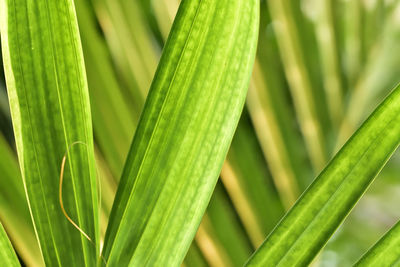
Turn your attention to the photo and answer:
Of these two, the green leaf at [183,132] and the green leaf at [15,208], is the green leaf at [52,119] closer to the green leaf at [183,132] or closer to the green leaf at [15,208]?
the green leaf at [183,132]

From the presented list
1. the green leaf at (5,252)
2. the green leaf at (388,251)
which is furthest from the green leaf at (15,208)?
the green leaf at (388,251)

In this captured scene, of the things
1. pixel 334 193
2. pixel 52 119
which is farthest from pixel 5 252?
pixel 334 193

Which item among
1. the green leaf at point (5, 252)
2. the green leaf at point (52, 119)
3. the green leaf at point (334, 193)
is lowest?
the green leaf at point (334, 193)

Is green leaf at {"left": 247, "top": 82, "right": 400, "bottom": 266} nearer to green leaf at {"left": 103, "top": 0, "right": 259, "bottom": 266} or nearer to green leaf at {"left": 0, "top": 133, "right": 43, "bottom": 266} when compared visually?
green leaf at {"left": 103, "top": 0, "right": 259, "bottom": 266}

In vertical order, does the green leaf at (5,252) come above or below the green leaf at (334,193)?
above

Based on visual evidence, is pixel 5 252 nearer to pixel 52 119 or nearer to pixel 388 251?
pixel 52 119

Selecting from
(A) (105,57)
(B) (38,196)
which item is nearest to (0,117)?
(A) (105,57)
